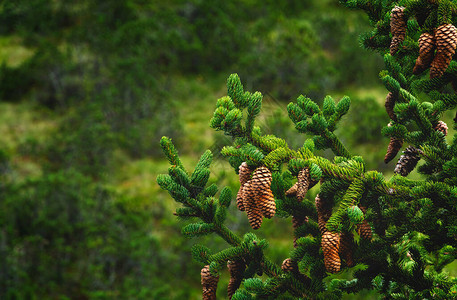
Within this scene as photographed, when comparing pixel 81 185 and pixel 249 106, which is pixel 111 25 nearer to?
pixel 81 185

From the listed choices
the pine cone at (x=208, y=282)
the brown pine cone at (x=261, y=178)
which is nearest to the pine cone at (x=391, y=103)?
the brown pine cone at (x=261, y=178)

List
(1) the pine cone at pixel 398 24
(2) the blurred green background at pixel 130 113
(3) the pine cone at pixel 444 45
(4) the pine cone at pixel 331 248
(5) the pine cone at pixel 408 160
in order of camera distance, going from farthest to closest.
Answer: (2) the blurred green background at pixel 130 113
(5) the pine cone at pixel 408 160
(1) the pine cone at pixel 398 24
(3) the pine cone at pixel 444 45
(4) the pine cone at pixel 331 248

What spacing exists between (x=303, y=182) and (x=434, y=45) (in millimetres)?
692

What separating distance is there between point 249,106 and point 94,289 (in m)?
5.15

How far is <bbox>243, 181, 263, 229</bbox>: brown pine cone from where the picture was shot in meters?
1.52

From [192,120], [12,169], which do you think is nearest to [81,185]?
[12,169]

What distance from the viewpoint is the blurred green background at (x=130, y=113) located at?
20.7 feet

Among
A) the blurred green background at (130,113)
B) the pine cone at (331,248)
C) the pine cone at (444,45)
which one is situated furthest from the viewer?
the blurred green background at (130,113)

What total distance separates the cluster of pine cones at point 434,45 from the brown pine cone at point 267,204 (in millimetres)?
735

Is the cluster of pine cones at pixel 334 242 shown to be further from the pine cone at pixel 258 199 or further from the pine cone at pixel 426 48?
the pine cone at pixel 426 48

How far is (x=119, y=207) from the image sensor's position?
688cm

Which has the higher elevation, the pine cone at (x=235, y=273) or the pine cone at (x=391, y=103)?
the pine cone at (x=391, y=103)

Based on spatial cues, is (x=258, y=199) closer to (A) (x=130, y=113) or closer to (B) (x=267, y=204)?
Answer: (B) (x=267, y=204)

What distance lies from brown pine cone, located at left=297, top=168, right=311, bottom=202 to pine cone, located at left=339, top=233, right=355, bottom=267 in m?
0.26
